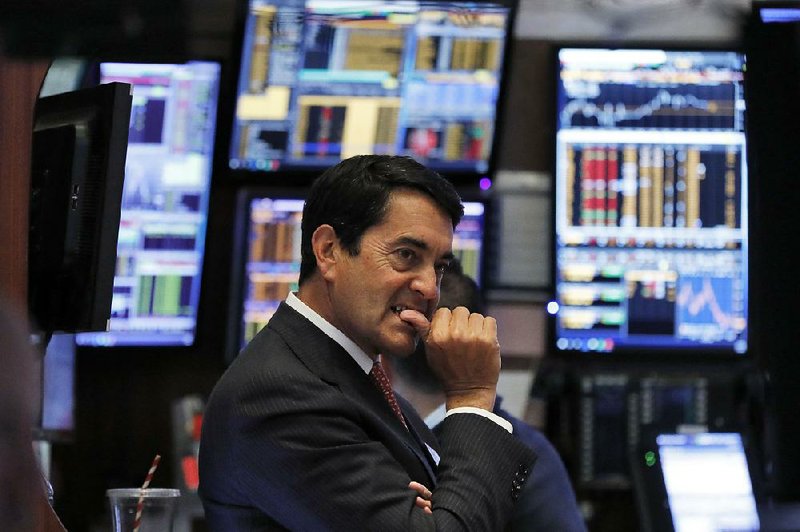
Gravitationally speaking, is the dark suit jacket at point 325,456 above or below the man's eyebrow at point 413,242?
below

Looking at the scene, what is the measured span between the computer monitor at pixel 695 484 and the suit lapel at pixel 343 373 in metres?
1.98

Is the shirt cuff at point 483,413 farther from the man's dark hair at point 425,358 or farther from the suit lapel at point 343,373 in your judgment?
the man's dark hair at point 425,358

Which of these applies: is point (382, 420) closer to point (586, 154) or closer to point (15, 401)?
point (15, 401)

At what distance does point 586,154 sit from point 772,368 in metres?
2.83

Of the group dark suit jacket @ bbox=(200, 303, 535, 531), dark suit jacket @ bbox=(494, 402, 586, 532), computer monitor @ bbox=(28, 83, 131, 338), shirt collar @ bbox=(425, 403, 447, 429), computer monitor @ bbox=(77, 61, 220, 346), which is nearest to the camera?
dark suit jacket @ bbox=(200, 303, 535, 531)

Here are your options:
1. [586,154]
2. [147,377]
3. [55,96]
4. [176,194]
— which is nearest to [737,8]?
[586,154]

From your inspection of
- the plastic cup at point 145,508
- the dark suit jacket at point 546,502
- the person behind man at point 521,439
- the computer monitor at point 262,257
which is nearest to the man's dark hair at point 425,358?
the person behind man at point 521,439

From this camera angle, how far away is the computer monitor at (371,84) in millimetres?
4129

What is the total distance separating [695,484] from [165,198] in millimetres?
1767

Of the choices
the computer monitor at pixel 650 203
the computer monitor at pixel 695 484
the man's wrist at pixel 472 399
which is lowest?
the computer monitor at pixel 695 484

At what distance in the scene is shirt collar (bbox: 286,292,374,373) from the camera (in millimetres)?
1823

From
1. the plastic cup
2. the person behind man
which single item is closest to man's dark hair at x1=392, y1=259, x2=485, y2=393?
the person behind man

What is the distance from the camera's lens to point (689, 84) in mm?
4199

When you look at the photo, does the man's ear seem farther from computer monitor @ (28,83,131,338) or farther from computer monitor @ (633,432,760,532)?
computer monitor @ (633,432,760,532)
